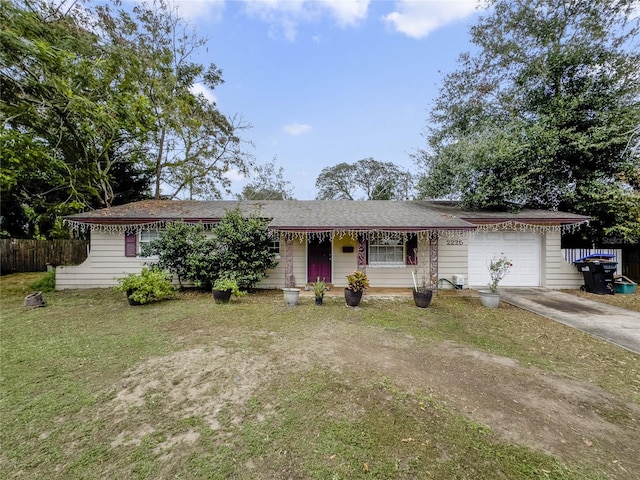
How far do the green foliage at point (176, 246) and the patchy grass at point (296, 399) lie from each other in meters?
2.98

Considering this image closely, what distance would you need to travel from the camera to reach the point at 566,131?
9953 mm

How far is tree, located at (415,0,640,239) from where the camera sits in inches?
388

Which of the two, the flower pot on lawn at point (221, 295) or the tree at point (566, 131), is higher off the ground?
the tree at point (566, 131)

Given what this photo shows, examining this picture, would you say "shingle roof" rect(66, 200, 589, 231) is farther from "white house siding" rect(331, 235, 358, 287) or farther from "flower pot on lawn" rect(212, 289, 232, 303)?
"flower pot on lawn" rect(212, 289, 232, 303)

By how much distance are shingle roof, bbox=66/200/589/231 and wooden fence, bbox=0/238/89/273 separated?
5.86 meters

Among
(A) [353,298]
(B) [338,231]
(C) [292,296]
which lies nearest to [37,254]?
(C) [292,296]

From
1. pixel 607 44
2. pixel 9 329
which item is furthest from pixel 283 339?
pixel 607 44

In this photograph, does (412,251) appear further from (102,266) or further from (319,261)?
→ (102,266)

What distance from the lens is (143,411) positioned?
2.67 metres

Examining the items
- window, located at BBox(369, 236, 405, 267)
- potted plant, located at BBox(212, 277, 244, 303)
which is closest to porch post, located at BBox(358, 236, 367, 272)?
window, located at BBox(369, 236, 405, 267)

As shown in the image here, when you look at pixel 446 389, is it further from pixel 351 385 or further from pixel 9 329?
pixel 9 329

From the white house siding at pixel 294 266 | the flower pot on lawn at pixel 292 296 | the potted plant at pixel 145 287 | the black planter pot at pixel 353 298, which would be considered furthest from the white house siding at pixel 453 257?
the potted plant at pixel 145 287

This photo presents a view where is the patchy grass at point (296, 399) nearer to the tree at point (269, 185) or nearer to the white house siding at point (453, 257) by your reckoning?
the white house siding at point (453, 257)

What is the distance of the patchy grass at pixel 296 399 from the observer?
2057 millimetres
